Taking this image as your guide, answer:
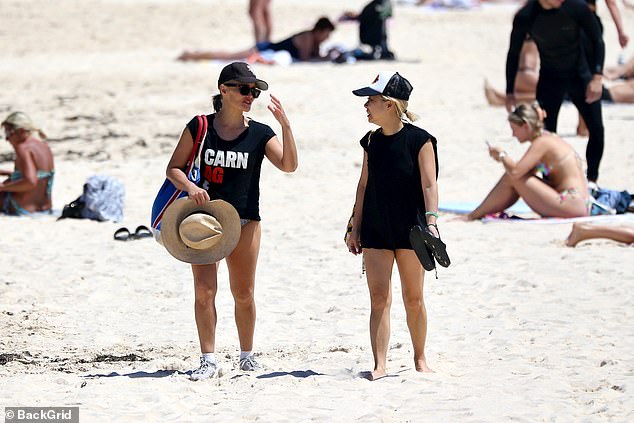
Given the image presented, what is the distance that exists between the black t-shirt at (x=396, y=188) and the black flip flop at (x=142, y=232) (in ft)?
12.4

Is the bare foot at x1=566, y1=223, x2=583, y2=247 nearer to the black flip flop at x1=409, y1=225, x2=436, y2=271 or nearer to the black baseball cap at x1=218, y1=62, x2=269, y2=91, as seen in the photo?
the black flip flop at x1=409, y1=225, x2=436, y2=271

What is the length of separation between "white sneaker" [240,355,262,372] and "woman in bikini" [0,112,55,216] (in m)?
4.54

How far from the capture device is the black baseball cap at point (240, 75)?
5812mm

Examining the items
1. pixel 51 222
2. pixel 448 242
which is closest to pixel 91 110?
pixel 51 222

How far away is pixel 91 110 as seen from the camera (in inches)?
611

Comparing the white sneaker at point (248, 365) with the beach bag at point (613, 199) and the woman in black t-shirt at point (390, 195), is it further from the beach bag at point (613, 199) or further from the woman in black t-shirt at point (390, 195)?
the beach bag at point (613, 199)

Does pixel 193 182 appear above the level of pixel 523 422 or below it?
above

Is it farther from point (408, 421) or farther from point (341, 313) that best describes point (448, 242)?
point (408, 421)

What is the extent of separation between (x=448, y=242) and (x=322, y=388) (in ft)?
11.3

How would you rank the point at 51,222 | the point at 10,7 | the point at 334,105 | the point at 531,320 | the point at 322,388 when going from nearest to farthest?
the point at 322,388 → the point at 531,320 → the point at 51,222 → the point at 334,105 → the point at 10,7

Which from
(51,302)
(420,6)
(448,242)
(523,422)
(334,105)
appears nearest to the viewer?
(523,422)

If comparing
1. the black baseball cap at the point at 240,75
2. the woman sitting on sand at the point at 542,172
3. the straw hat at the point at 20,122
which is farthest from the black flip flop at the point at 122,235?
the black baseball cap at the point at 240,75

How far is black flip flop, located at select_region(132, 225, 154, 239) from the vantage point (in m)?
9.31

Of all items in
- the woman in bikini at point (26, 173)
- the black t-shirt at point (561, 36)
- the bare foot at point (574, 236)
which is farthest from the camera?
the woman in bikini at point (26, 173)
